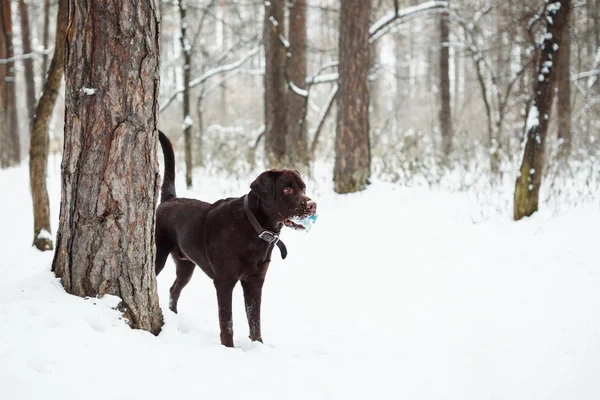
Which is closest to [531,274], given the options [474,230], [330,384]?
[474,230]

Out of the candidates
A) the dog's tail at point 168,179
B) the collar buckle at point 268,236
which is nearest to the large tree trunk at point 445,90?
the dog's tail at point 168,179

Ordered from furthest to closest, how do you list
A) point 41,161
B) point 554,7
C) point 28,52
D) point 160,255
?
point 28,52, point 554,7, point 41,161, point 160,255

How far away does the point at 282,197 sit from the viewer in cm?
333

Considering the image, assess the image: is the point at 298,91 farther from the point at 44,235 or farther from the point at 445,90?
the point at 44,235

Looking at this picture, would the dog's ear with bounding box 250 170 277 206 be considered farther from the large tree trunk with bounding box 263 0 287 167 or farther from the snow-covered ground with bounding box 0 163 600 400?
the large tree trunk with bounding box 263 0 287 167

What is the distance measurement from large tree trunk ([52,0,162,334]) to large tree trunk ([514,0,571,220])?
16.9 feet

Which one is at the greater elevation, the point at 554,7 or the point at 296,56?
the point at 296,56

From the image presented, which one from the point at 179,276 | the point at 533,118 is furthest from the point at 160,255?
the point at 533,118

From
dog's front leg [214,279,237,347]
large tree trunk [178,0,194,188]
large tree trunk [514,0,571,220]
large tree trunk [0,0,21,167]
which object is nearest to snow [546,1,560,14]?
large tree trunk [514,0,571,220]

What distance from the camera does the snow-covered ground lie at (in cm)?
252

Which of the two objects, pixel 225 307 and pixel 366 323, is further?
pixel 366 323

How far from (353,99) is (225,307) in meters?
5.43

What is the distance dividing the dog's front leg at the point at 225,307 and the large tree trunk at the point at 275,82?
674cm

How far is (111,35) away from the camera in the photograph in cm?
275
